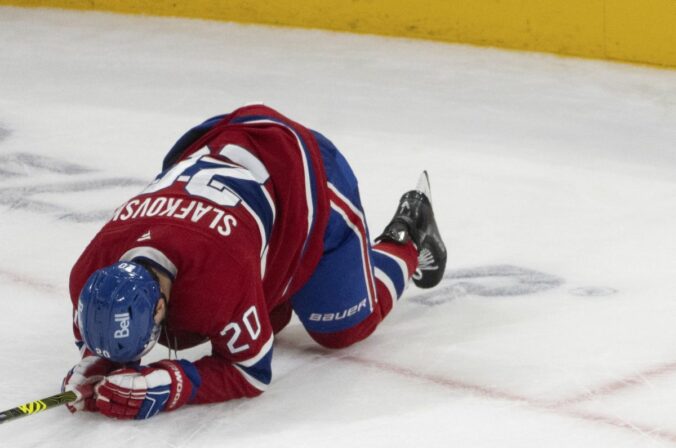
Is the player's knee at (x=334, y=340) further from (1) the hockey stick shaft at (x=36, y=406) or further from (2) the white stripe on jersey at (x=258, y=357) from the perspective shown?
(1) the hockey stick shaft at (x=36, y=406)

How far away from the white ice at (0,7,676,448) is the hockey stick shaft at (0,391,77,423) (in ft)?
0.23

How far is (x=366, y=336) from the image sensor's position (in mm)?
3229

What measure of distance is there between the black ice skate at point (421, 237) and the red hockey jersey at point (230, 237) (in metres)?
0.56

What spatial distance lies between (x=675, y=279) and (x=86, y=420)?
5.62 feet

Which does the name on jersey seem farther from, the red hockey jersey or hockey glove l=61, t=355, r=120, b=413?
hockey glove l=61, t=355, r=120, b=413

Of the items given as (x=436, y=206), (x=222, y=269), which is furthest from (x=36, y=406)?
(x=436, y=206)

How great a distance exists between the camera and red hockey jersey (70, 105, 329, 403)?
2.65 m

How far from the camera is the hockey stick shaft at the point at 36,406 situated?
2.59 meters

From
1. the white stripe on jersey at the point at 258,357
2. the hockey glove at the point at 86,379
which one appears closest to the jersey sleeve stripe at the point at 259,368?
the white stripe on jersey at the point at 258,357

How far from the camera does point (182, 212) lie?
9.00 feet

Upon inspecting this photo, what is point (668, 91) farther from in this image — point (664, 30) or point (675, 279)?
point (675, 279)

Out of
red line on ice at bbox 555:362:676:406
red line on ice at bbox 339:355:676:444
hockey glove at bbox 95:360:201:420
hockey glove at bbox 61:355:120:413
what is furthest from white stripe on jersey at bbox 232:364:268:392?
red line on ice at bbox 555:362:676:406

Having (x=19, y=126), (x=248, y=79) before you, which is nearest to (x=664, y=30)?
(x=248, y=79)

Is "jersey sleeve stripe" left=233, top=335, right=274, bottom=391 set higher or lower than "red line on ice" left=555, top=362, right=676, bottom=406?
higher
